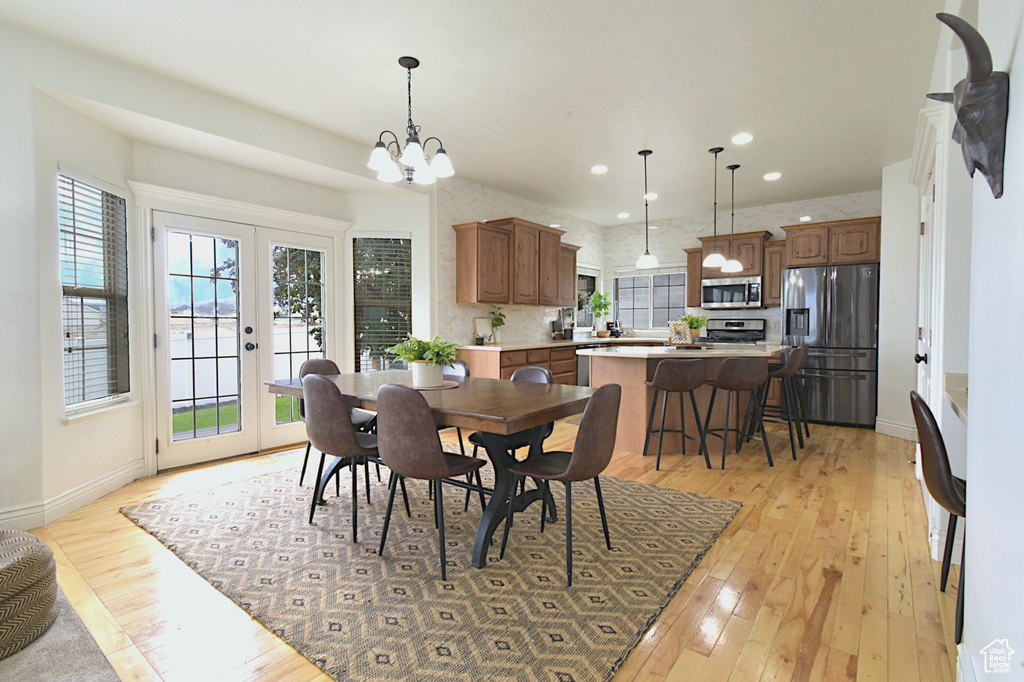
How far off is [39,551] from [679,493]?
3.25 meters

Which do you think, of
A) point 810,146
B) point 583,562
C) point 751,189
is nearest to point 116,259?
point 583,562

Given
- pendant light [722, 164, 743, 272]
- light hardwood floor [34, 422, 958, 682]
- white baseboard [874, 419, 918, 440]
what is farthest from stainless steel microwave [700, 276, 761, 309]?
light hardwood floor [34, 422, 958, 682]

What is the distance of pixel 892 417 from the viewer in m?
4.97

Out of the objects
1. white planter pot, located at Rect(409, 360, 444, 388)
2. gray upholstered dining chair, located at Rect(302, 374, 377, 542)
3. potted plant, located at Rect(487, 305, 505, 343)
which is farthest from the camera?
potted plant, located at Rect(487, 305, 505, 343)

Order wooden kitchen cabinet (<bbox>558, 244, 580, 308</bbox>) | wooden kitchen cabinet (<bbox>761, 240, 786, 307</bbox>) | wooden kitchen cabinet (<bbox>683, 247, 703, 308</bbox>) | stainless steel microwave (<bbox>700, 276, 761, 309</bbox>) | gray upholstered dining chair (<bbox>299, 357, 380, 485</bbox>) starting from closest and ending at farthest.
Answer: gray upholstered dining chair (<bbox>299, 357, 380, 485</bbox>)
wooden kitchen cabinet (<bbox>761, 240, 786, 307</bbox>)
stainless steel microwave (<bbox>700, 276, 761, 309</bbox>)
wooden kitchen cabinet (<bbox>558, 244, 580, 308</bbox>)
wooden kitchen cabinet (<bbox>683, 247, 703, 308</bbox>)

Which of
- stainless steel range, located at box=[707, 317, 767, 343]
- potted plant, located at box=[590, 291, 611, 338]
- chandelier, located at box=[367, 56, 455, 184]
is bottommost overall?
stainless steel range, located at box=[707, 317, 767, 343]

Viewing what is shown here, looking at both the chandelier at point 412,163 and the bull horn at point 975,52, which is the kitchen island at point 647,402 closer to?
the chandelier at point 412,163

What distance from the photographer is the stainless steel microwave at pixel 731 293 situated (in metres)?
6.45

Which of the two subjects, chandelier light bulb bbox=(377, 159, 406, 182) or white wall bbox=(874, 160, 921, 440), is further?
white wall bbox=(874, 160, 921, 440)

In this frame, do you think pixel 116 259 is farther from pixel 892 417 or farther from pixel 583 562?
pixel 892 417

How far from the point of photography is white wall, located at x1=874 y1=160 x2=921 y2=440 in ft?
15.7

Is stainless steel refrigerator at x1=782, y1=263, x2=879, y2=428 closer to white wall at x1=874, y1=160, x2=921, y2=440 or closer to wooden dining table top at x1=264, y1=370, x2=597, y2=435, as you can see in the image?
white wall at x1=874, y1=160, x2=921, y2=440

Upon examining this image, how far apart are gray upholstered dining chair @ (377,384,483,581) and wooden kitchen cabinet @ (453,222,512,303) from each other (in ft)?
10.6

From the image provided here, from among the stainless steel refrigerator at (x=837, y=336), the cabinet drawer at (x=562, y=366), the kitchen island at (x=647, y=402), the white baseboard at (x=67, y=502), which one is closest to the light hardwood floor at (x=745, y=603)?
the white baseboard at (x=67, y=502)
